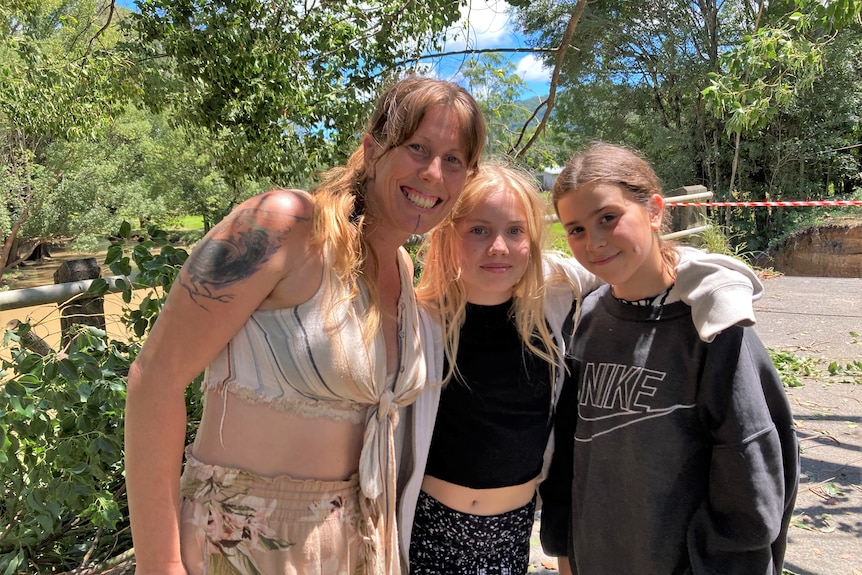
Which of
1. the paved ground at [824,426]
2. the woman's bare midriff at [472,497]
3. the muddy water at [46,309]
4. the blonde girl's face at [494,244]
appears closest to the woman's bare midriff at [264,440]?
the woman's bare midriff at [472,497]

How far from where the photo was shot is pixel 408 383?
4.55 ft

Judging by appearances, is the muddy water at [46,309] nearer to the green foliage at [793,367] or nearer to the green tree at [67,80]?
the green tree at [67,80]

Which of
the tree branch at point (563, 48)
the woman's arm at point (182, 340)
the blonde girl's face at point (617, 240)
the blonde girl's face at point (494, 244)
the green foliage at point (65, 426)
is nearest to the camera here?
the woman's arm at point (182, 340)

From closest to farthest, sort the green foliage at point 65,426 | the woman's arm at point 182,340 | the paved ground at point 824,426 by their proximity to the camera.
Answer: the woman's arm at point 182,340 < the green foliage at point 65,426 < the paved ground at point 824,426

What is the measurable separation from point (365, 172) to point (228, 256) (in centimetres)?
45

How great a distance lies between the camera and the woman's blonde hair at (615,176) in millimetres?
1601

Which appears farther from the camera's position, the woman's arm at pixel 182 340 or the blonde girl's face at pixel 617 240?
the blonde girl's face at pixel 617 240

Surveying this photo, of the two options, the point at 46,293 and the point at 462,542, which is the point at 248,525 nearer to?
the point at 462,542

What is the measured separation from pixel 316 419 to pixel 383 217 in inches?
20.2

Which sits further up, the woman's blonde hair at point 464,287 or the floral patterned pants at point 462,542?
the woman's blonde hair at point 464,287

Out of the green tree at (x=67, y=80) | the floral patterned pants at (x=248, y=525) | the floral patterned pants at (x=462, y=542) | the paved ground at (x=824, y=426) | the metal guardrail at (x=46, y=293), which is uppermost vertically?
the green tree at (x=67, y=80)

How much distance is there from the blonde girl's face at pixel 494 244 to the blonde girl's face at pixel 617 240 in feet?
0.50

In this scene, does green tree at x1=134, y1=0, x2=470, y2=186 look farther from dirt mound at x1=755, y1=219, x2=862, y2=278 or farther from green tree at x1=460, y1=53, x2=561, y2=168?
dirt mound at x1=755, y1=219, x2=862, y2=278

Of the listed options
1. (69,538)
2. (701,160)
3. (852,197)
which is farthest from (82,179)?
(852,197)
